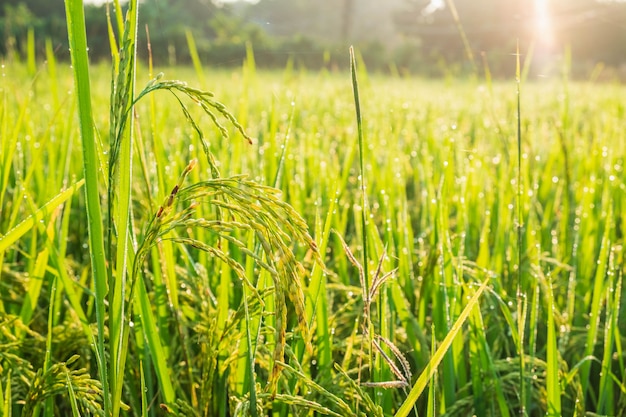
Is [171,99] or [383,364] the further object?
[171,99]

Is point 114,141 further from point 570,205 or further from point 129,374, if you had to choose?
point 570,205

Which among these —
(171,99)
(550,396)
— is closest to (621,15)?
(171,99)

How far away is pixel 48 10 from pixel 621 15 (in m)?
19.6

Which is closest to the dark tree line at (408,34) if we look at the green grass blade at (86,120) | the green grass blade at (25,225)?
the green grass blade at (25,225)

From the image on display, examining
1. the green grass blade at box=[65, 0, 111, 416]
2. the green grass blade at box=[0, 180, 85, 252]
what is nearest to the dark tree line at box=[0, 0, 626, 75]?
the green grass blade at box=[0, 180, 85, 252]

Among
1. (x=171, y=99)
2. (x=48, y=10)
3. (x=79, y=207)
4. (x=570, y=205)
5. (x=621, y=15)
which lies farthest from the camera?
(x=48, y=10)

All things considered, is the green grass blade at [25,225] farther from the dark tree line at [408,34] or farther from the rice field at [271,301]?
the dark tree line at [408,34]

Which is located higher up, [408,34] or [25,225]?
[408,34]

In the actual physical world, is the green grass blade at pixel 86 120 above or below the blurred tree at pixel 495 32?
below

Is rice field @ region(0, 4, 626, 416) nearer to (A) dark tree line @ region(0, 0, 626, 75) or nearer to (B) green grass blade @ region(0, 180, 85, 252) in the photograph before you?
(B) green grass blade @ region(0, 180, 85, 252)

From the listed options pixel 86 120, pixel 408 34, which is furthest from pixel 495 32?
pixel 86 120

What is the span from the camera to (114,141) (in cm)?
48

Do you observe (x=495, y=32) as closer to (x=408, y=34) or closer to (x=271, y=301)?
(x=408, y=34)

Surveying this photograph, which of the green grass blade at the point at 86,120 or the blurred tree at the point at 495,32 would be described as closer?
the green grass blade at the point at 86,120
